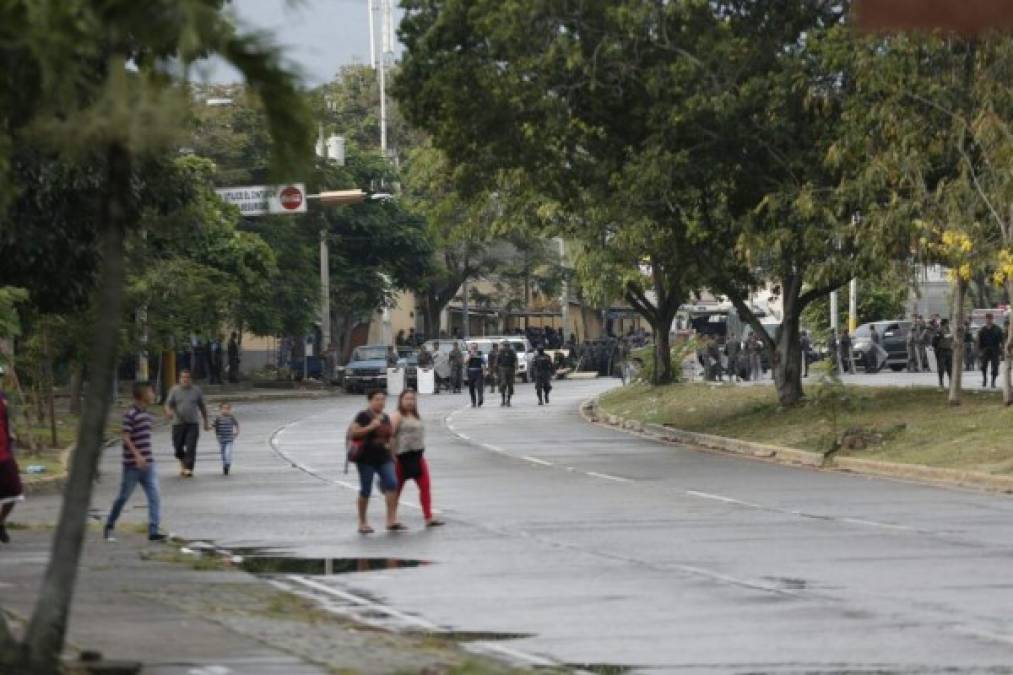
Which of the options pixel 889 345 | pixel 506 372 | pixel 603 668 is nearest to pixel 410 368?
pixel 506 372

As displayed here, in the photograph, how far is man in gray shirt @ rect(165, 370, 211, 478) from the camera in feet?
106

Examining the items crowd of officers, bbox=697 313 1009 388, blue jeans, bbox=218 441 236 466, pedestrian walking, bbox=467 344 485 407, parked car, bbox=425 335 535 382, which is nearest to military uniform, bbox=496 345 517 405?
pedestrian walking, bbox=467 344 485 407

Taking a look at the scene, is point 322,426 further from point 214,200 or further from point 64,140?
point 64,140

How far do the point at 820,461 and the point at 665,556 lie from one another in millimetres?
15672

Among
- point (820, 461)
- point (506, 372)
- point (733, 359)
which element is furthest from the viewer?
point (733, 359)

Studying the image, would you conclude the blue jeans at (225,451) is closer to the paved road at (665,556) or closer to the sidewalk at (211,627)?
the paved road at (665,556)

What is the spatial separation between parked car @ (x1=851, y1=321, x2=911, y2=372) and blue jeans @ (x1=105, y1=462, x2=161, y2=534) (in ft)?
174

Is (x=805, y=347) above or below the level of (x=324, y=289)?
below

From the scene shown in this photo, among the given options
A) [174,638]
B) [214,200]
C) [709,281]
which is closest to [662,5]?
[709,281]

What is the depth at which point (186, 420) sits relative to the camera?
32.2 metres

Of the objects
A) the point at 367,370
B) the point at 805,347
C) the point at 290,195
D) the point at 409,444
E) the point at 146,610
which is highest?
the point at 290,195

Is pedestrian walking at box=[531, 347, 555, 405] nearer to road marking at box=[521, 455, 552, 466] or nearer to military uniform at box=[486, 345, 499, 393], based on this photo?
military uniform at box=[486, 345, 499, 393]

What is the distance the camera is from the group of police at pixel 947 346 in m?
49.6

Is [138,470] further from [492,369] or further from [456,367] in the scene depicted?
[456,367]
